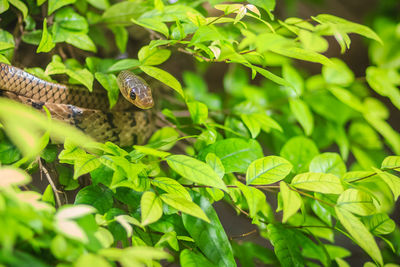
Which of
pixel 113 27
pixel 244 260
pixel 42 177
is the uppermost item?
pixel 113 27

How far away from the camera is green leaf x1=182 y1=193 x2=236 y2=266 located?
687 mm

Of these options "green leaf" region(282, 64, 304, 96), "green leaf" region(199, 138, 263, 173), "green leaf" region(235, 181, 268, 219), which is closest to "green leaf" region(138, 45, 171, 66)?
"green leaf" region(199, 138, 263, 173)

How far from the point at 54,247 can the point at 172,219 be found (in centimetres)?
31

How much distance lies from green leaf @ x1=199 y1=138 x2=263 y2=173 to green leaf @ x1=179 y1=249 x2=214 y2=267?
0.23 m

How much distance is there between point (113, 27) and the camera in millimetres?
1135

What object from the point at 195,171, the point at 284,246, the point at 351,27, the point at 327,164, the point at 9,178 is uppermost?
the point at 351,27

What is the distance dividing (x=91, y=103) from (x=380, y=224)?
0.89 meters

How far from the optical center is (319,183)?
708mm

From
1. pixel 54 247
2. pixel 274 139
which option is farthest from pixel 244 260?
pixel 54 247

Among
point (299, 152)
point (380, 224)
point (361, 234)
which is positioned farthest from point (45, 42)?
point (380, 224)

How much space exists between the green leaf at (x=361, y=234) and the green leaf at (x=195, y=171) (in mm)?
257

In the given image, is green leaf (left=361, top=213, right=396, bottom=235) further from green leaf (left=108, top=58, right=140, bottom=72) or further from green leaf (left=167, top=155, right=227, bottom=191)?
green leaf (left=108, top=58, right=140, bottom=72)

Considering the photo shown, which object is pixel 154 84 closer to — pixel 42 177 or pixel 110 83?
pixel 110 83

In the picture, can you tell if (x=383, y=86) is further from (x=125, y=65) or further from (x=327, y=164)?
(x=125, y=65)
